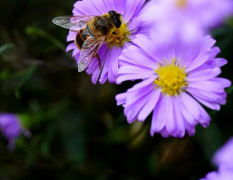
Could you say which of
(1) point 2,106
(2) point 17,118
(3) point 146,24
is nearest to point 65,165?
(2) point 17,118

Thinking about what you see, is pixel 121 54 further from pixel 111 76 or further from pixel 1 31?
pixel 1 31

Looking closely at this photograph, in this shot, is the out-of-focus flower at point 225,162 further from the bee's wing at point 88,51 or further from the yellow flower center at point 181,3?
the bee's wing at point 88,51

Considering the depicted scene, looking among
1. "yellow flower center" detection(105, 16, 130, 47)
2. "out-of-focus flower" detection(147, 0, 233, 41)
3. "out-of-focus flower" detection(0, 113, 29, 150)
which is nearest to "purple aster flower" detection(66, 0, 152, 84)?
"yellow flower center" detection(105, 16, 130, 47)

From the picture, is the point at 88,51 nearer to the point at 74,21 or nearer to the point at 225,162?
the point at 74,21

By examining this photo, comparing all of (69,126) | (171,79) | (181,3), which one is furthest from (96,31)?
(69,126)

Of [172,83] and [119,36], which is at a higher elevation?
[119,36]

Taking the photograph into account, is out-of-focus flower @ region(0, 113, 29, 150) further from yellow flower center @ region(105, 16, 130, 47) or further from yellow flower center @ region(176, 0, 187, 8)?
yellow flower center @ region(176, 0, 187, 8)
